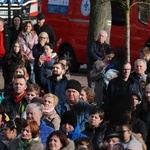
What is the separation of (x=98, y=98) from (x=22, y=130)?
3.24 m

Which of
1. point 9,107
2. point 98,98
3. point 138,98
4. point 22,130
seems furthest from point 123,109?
point 98,98

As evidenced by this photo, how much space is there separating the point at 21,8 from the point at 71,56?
6130mm

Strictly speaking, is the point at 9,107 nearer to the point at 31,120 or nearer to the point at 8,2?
the point at 31,120

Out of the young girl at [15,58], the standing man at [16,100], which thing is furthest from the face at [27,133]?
the young girl at [15,58]

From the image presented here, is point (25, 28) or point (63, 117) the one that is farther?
point (25, 28)

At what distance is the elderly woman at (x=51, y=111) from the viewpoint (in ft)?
33.0

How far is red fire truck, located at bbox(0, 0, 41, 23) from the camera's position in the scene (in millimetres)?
26156

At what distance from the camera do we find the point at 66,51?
21516 mm

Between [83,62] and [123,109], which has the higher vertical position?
[123,109]

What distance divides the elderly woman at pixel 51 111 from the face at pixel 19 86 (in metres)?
0.73

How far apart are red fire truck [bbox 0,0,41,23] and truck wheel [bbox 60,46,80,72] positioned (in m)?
4.65

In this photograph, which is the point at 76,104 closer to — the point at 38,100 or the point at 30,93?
the point at 38,100

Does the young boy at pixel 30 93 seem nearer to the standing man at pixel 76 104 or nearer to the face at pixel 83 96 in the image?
the standing man at pixel 76 104

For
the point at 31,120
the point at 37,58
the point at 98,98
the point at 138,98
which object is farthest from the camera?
the point at 37,58
